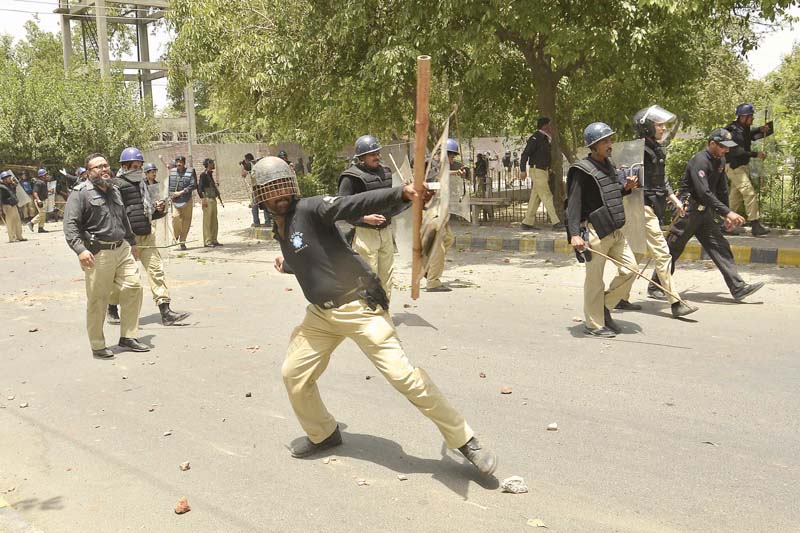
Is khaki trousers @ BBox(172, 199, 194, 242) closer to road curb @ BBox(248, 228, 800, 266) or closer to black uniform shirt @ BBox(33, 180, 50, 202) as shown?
road curb @ BBox(248, 228, 800, 266)

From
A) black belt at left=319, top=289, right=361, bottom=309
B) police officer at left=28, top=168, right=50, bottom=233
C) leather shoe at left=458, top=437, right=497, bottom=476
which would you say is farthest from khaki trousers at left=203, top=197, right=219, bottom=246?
leather shoe at left=458, top=437, right=497, bottom=476

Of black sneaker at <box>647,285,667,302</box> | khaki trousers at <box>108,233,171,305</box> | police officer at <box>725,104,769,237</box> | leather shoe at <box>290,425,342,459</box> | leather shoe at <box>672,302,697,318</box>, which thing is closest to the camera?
leather shoe at <box>290,425,342,459</box>

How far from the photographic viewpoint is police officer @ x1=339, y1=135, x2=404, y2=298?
23.7 ft

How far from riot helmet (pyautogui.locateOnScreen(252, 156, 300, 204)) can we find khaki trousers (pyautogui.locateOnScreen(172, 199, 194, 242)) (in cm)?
1258

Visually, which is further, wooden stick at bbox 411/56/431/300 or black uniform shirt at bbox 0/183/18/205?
black uniform shirt at bbox 0/183/18/205

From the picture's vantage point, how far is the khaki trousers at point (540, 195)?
1395 centimetres

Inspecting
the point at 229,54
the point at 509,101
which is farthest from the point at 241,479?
the point at 509,101

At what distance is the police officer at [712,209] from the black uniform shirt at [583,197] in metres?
1.50

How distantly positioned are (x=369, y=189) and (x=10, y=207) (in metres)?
15.4

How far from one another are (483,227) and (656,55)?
4552 mm

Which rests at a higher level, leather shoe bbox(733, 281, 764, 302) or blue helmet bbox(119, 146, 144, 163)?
blue helmet bbox(119, 146, 144, 163)

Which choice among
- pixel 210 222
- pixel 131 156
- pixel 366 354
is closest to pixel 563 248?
pixel 131 156

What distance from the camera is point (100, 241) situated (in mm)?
7094

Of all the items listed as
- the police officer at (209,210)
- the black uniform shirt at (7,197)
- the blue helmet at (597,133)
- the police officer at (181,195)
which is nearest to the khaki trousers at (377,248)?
the blue helmet at (597,133)
